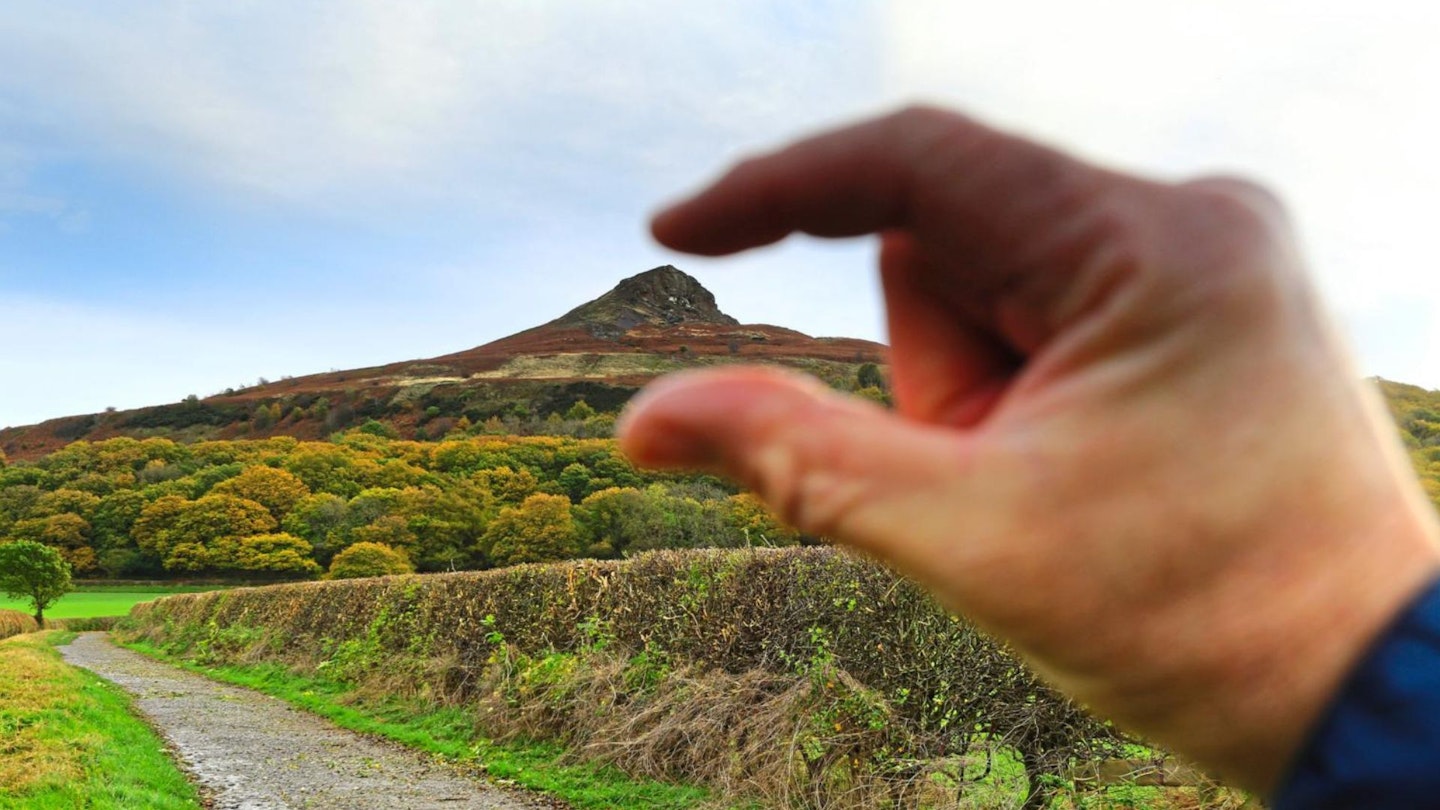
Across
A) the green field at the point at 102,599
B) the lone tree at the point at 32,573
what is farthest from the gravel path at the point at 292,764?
the green field at the point at 102,599

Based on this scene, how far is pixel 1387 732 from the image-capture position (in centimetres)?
65

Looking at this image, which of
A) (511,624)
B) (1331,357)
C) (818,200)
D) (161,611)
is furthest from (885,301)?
(161,611)

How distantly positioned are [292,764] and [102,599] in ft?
175

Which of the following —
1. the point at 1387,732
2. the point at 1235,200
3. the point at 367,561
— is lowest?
the point at 367,561

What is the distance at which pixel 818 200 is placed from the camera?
32.2 inches

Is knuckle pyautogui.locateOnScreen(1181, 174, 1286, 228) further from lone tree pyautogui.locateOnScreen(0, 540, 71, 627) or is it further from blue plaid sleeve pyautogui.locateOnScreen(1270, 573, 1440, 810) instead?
lone tree pyautogui.locateOnScreen(0, 540, 71, 627)

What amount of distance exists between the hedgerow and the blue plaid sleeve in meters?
4.82

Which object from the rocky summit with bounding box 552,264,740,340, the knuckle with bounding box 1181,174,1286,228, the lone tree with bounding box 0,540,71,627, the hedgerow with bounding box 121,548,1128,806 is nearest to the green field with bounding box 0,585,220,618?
the lone tree with bounding box 0,540,71,627

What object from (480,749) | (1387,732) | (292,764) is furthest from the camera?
(480,749)

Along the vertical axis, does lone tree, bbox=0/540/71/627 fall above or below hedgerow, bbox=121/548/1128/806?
below

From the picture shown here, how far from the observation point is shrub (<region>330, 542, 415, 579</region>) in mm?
45844

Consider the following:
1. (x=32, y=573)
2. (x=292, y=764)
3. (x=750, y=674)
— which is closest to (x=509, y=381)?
(x=32, y=573)

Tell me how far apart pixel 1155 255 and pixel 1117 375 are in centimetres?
10

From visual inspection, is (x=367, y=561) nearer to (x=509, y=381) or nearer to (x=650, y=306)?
(x=509, y=381)
